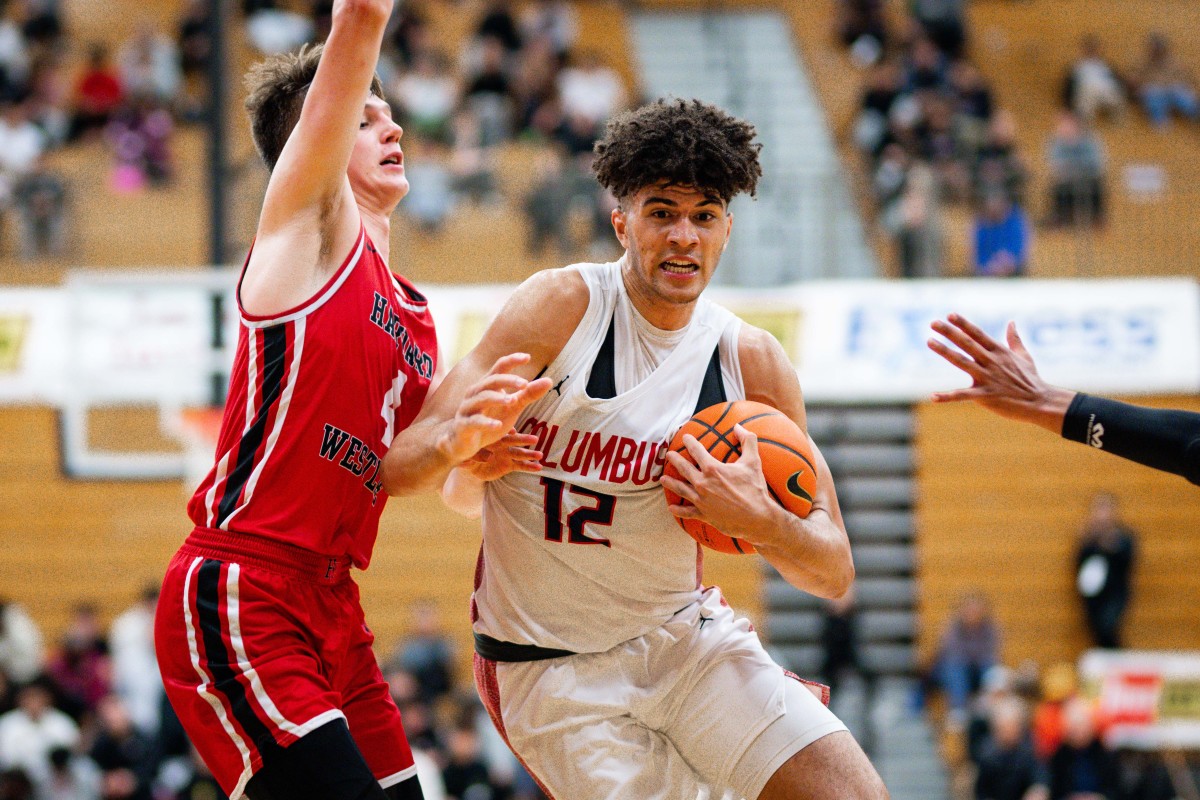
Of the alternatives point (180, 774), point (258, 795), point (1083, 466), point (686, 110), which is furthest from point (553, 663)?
point (1083, 466)

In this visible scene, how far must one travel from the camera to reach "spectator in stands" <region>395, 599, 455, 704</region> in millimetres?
13586

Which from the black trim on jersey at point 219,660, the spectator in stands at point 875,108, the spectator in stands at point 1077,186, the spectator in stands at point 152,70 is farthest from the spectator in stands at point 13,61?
the black trim on jersey at point 219,660

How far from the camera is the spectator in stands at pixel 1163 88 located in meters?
19.1

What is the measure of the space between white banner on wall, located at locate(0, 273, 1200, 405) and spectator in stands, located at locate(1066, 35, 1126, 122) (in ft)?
17.5

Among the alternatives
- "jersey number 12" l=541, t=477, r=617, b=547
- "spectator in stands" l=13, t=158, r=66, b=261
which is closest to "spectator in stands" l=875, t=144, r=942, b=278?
"spectator in stands" l=13, t=158, r=66, b=261

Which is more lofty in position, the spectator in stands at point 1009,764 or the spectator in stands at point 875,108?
the spectator in stands at point 875,108

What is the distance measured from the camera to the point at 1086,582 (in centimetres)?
1459

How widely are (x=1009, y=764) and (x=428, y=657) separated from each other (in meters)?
A: 4.87

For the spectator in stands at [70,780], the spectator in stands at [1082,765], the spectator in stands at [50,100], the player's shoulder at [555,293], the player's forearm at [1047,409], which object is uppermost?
the spectator in stands at [50,100]

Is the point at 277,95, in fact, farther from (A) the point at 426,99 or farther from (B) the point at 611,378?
(A) the point at 426,99

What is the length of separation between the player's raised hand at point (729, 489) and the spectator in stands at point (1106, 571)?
433 inches

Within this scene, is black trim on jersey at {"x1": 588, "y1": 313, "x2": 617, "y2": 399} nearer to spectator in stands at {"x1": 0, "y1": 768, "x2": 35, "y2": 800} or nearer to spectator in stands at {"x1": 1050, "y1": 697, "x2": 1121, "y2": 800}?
spectator in stands at {"x1": 0, "y1": 768, "x2": 35, "y2": 800}

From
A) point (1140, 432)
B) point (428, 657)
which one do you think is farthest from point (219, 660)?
point (428, 657)

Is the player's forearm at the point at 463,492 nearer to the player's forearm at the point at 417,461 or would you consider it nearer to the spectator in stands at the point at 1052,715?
the player's forearm at the point at 417,461
